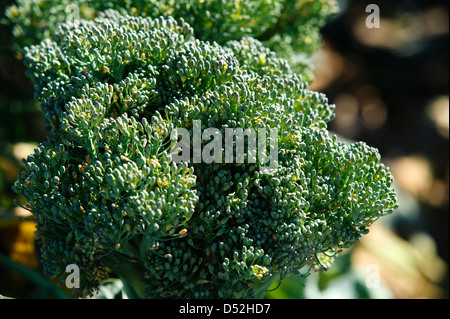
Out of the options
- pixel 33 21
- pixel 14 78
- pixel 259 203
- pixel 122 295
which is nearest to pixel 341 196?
pixel 259 203

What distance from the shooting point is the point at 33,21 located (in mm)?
1705

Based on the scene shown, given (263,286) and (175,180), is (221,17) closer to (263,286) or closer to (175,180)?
(175,180)

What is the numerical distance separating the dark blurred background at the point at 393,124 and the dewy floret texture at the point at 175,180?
91 centimetres

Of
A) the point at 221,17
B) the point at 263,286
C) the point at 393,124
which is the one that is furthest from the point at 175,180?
the point at 393,124

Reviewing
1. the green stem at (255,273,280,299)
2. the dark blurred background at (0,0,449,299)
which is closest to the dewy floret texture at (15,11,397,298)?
the green stem at (255,273,280,299)

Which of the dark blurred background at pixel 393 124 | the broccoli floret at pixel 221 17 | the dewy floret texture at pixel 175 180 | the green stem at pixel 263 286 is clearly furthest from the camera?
the dark blurred background at pixel 393 124

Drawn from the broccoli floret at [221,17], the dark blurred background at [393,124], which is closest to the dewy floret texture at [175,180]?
the broccoli floret at [221,17]

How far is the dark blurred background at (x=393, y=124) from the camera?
2.20m

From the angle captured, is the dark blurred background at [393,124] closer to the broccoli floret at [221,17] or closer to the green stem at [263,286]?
the broccoli floret at [221,17]

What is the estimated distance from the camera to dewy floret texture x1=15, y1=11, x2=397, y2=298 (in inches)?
41.1

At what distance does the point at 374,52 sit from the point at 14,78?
8.09 feet

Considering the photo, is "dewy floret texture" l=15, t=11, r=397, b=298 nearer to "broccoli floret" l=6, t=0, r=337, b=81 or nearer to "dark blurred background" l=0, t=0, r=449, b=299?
"broccoli floret" l=6, t=0, r=337, b=81

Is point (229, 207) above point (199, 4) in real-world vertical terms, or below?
below
